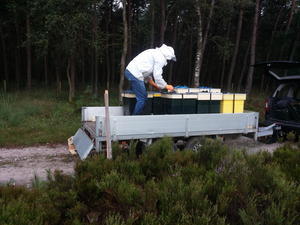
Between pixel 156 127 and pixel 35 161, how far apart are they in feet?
10.5

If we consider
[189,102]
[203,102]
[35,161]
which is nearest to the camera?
[189,102]

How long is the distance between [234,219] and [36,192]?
6.25 feet

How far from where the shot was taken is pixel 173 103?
5852 mm

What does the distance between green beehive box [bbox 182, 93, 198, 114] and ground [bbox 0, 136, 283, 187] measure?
109 centimetres

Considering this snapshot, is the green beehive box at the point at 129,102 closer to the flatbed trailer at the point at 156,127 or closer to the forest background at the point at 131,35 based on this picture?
the flatbed trailer at the point at 156,127

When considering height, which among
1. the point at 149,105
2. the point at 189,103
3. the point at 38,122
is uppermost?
the point at 189,103

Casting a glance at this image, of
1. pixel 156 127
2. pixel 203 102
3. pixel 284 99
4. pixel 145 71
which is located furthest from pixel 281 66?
pixel 156 127

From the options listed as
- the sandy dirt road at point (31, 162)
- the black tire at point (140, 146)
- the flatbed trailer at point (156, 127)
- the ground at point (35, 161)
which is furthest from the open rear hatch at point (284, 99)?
the sandy dirt road at point (31, 162)

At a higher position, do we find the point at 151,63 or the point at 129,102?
the point at 151,63

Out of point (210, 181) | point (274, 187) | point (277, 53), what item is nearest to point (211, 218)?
Answer: point (210, 181)

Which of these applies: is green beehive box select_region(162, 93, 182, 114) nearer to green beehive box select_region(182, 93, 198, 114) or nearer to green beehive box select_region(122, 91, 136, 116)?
green beehive box select_region(182, 93, 198, 114)

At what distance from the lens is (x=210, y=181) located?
9.05 ft

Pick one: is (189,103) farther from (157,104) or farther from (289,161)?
(289,161)

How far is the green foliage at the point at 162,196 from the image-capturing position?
2.20 meters
